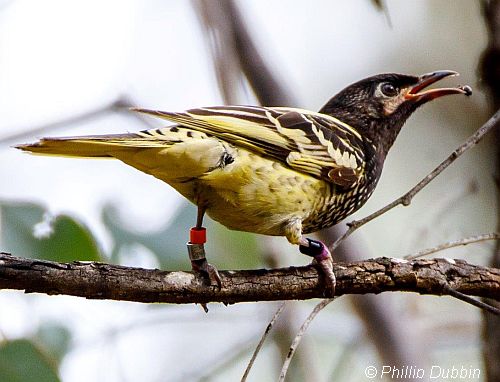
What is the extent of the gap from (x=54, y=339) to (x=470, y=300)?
2.40 metres

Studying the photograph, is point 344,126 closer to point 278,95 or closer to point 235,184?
point 278,95

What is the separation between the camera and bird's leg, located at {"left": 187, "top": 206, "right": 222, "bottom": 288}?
10.4 feet

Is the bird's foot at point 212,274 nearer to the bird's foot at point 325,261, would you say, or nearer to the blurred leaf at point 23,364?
the bird's foot at point 325,261

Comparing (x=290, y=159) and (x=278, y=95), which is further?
(x=278, y=95)

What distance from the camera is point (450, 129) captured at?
26.2 ft

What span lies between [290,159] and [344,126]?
2.44 feet

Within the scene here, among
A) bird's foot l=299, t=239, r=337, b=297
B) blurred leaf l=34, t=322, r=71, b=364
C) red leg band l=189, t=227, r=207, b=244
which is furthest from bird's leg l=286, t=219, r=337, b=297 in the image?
blurred leaf l=34, t=322, r=71, b=364

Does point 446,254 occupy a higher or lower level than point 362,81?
lower

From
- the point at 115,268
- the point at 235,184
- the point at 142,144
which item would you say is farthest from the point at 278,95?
the point at 115,268

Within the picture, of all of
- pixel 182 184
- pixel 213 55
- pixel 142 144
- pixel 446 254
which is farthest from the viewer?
pixel 446 254

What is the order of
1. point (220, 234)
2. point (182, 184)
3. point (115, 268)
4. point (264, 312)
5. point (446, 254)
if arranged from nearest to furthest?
point (115, 268) < point (182, 184) < point (220, 234) < point (264, 312) < point (446, 254)

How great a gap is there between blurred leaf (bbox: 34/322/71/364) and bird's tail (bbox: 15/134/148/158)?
137cm

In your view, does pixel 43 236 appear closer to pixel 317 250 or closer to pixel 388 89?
pixel 317 250

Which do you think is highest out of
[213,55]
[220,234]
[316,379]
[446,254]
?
[213,55]
